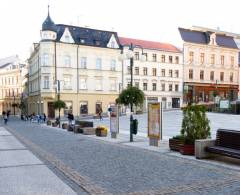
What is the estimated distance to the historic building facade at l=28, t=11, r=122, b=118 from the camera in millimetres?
56156

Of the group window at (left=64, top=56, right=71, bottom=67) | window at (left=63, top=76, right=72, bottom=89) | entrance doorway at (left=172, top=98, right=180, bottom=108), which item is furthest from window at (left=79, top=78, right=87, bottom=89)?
entrance doorway at (left=172, top=98, right=180, bottom=108)

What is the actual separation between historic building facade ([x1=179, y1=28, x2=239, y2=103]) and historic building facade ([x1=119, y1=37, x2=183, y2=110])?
5.78 feet

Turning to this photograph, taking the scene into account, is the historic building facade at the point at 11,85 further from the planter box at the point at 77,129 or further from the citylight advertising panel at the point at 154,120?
the citylight advertising panel at the point at 154,120

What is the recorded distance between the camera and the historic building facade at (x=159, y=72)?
63.9m

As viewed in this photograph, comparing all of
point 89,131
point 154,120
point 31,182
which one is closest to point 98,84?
point 89,131

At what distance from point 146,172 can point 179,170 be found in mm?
973

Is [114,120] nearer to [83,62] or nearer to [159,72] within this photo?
[83,62]

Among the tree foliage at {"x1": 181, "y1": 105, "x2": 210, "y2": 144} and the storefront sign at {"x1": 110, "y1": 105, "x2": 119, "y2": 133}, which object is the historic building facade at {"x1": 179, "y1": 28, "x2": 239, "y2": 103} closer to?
the storefront sign at {"x1": 110, "y1": 105, "x2": 119, "y2": 133}

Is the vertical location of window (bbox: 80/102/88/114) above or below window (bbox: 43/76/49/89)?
below

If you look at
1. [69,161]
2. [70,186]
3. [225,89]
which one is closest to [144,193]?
[70,186]

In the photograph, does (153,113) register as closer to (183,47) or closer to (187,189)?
(187,189)

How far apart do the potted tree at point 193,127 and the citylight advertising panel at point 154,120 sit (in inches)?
104

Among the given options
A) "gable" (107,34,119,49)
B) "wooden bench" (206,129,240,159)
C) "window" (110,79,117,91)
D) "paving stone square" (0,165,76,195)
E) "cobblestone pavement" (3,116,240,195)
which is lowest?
"paving stone square" (0,165,76,195)

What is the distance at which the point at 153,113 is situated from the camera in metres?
16.2
